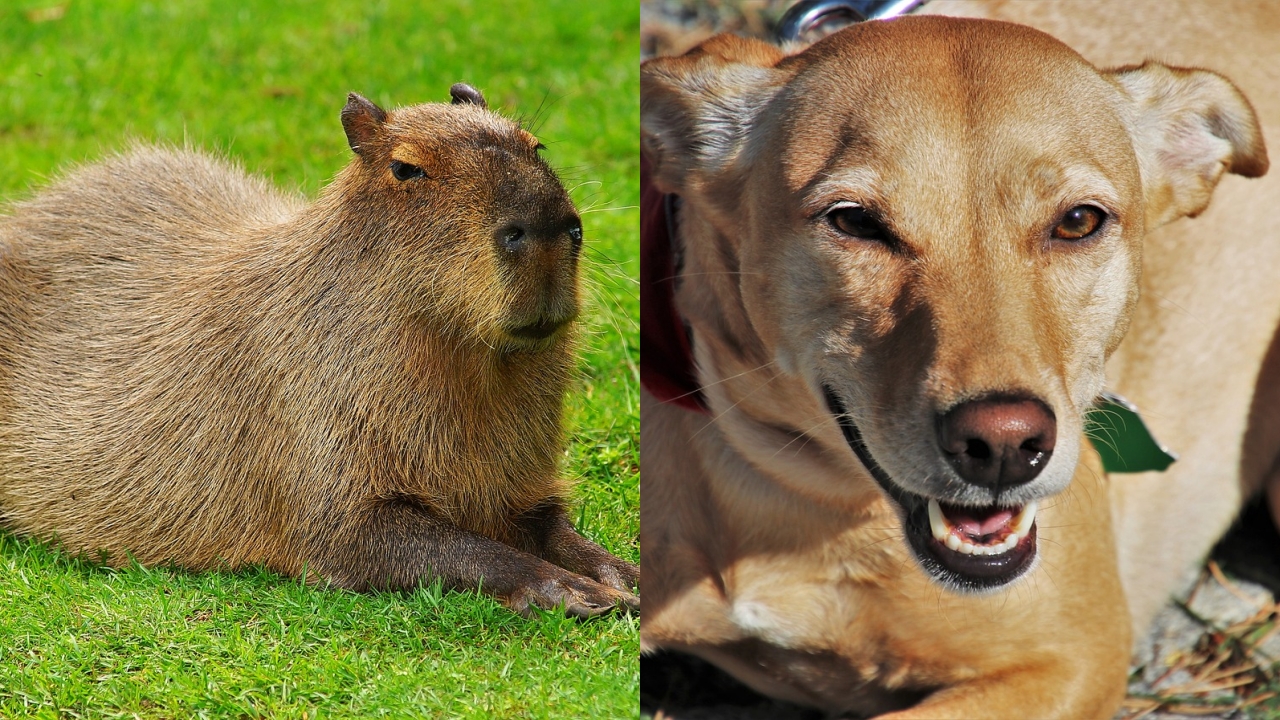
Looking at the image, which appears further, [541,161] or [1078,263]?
[541,161]

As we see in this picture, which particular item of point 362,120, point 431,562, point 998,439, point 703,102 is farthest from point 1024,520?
point 362,120

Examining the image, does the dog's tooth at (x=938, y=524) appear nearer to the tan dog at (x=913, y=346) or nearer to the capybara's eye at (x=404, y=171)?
the tan dog at (x=913, y=346)

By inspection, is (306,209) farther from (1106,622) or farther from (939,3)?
(1106,622)

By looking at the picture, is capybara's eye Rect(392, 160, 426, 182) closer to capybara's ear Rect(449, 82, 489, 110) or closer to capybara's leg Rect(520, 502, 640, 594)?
capybara's ear Rect(449, 82, 489, 110)

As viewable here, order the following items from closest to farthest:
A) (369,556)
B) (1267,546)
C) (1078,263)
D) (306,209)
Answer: (1078,263)
(369,556)
(306,209)
(1267,546)

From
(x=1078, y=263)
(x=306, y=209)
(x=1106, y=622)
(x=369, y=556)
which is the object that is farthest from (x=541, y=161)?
(x=1106, y=622)

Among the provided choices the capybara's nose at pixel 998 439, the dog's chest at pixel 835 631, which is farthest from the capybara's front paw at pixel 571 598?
the capybara's nose at pixel 998 439

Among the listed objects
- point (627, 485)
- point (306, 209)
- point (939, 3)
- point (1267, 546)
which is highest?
point (939, 3)
